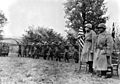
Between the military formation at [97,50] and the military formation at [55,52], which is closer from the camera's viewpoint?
the military formation at [97,50]

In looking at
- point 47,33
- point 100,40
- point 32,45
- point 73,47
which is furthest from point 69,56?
point 100,40

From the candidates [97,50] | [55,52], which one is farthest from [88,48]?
[55,52]

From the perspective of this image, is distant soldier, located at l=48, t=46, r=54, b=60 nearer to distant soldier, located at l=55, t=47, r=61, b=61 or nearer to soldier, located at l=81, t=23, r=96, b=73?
distant soldier, located at l=55, t=47, r=61, b=61

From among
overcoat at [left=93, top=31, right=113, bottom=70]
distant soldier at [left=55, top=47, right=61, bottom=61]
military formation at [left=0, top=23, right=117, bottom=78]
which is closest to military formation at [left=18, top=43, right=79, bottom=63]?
distant soldier at [left=55, top=47, right=61, bottom=61]

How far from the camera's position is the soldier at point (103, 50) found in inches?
289

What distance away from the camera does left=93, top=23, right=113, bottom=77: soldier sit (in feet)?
24.1

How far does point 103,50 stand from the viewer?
24.3 ft

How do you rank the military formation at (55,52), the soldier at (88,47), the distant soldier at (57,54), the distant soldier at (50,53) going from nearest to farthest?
the soldier at (88,47), the military formation at (55,52), the distant soldier at (57,54), the distant soldier at (50,53)

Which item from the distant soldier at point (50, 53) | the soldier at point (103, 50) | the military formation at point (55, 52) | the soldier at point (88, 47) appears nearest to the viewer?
the soldier at point (103, 50)

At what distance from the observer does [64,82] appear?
19.6 ft

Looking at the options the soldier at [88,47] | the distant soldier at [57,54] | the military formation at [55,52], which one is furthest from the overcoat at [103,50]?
the distant soldier at [57,54]

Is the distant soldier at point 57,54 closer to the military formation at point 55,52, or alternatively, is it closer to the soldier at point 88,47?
the military formation at point 55,52

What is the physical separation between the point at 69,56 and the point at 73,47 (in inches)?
25.3

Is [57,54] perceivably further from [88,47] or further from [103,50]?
[103,50]
